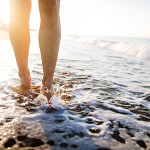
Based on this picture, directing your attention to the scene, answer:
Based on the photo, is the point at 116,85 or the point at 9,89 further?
the point at 116,85

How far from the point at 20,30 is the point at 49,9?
0.46 m

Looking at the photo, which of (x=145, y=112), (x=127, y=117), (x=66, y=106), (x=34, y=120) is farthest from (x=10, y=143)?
(x=145, y=112)

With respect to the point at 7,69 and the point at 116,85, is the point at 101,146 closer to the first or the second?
the point at 116,85

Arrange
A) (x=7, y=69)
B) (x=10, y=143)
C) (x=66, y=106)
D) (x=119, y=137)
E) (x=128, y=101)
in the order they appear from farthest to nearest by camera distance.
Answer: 1. (x=7, y=69)
2. (x=128, y=101)
3. (x=66, y=106)
4. (x=119, y=137)
5. (x=10, y=143)

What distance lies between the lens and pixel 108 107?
1848mm

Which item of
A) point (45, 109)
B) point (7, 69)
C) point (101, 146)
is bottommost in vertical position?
point (101, 146)

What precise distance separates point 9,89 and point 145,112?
1.46 m

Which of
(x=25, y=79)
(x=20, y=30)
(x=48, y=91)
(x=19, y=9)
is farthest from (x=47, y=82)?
(x=19, y=9)

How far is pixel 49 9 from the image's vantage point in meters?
1.62

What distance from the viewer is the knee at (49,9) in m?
1.60

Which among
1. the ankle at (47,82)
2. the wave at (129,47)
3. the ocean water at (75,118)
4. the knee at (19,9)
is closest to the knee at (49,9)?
the knee at (19,9)

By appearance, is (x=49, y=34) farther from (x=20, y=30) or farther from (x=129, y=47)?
(x=129, y=47)

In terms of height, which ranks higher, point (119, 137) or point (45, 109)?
point (45, 109)

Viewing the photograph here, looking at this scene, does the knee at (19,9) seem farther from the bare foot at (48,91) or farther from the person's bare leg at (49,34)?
the bare foot at (48,91)
